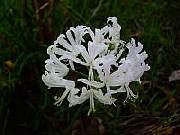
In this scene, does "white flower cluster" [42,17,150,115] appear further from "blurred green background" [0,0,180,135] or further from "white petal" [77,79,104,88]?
"blurred green background" [0,0,180,135]

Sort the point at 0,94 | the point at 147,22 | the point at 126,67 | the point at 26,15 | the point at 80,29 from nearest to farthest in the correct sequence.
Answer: the point at 126,67
the point at 80,29
the point at 0,94
the point at 26,15
the point at 147,22

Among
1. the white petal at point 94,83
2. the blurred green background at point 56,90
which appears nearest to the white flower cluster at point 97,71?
the white petal at point 94,83

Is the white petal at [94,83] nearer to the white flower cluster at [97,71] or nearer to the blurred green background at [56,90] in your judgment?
the white flower cluster at [97,71]

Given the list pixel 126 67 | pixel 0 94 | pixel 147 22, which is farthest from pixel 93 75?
pixel 147 22

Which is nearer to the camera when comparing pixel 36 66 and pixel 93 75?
pixel 93 75

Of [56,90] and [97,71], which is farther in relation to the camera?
[56,90]

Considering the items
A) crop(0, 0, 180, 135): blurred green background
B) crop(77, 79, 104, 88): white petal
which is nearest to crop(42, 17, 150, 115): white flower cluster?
crop(77, 79, 104, 88): white petal

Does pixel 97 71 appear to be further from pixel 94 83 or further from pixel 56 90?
pixel 56 90

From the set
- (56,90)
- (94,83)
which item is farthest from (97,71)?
(56,90)

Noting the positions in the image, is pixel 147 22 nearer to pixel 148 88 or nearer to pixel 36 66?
pixel 148 88
